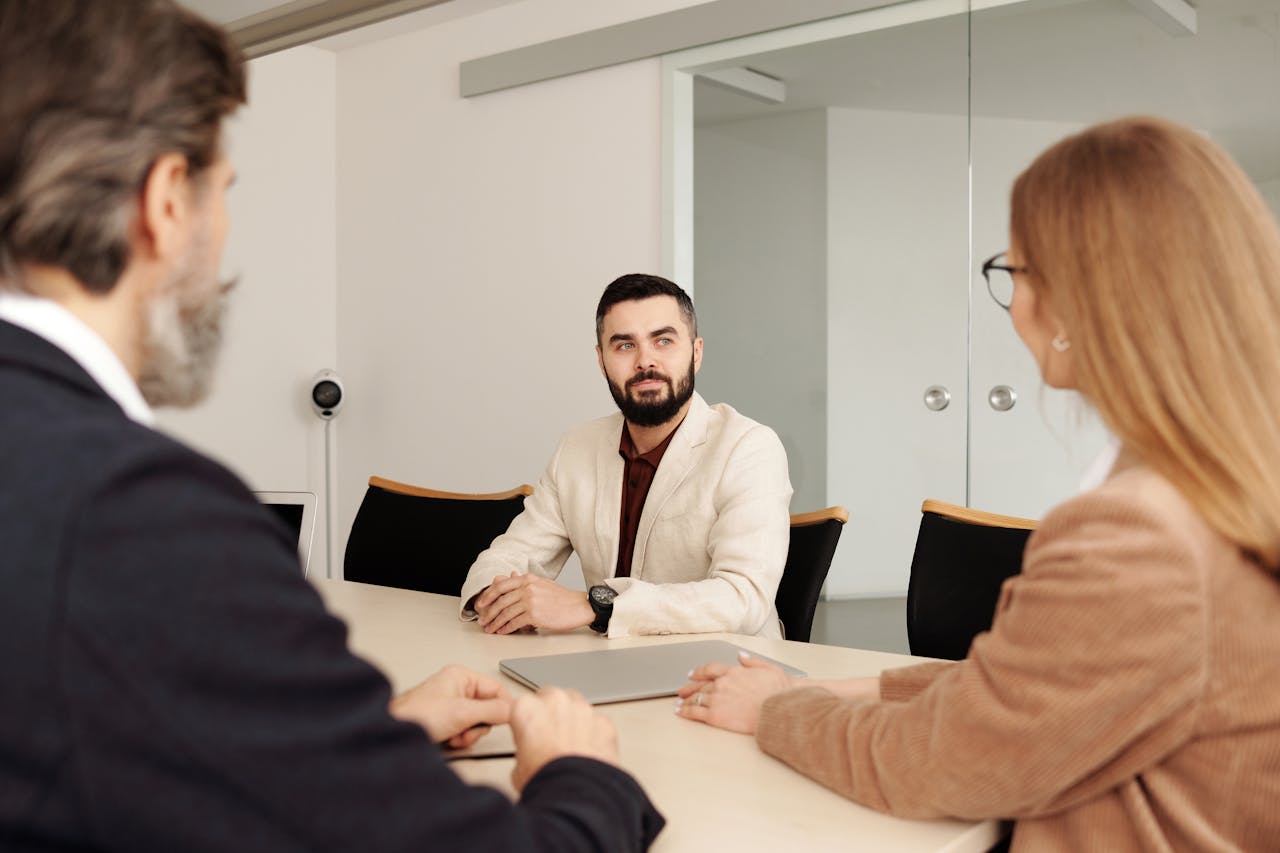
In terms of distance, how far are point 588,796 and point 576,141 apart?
424 cm

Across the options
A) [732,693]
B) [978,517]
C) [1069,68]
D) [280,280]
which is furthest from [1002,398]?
[280,280]

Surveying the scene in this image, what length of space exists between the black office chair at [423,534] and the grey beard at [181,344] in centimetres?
203

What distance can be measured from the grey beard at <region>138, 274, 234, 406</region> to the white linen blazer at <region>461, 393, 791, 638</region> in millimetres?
1294

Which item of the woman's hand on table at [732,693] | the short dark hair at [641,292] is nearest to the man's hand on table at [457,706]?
the woman's hand on table at [732,693]

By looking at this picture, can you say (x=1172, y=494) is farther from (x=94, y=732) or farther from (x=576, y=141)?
(x=576, y=141)

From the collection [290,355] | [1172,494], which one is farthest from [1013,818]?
[290,355]

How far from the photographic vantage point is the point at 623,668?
5.74 ft

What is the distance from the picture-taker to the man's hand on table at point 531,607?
82.7 inches

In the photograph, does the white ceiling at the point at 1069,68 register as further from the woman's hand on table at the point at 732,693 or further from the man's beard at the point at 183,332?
the man's beard at the point at 183,332

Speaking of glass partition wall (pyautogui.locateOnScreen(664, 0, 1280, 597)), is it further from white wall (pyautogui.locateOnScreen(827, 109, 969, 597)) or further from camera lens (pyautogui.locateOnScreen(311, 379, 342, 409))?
camera lens (pyautogui.locateOnScreen(311, 379, 342, 409))

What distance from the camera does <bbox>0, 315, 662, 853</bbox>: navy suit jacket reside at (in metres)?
0.61

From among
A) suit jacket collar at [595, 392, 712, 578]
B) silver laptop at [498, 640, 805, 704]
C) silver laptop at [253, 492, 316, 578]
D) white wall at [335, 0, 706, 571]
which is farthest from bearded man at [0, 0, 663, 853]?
white wall at [335, 0, 706, 571]

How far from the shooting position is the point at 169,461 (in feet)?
2.16

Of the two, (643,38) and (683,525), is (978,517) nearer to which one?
(683,525)
